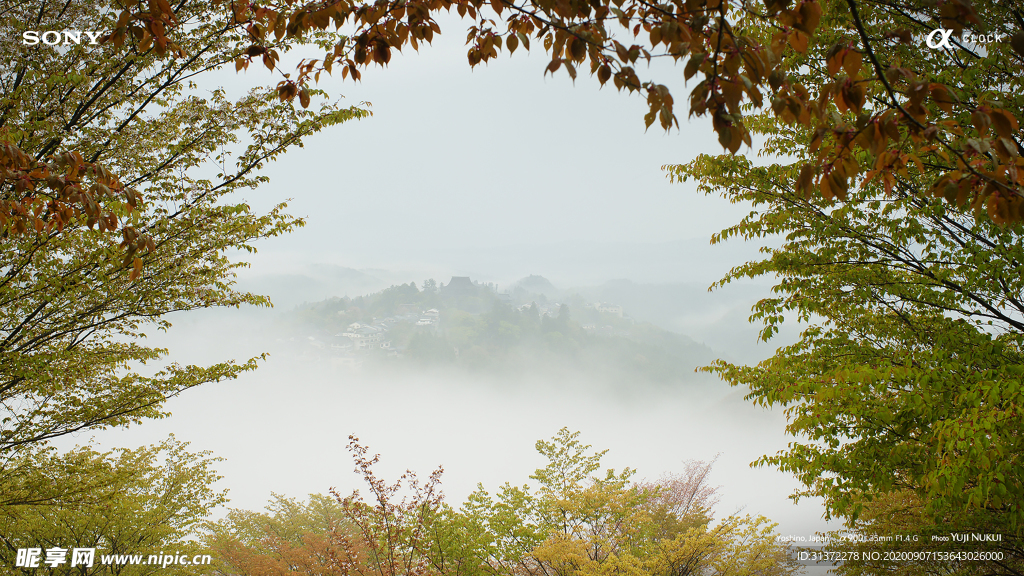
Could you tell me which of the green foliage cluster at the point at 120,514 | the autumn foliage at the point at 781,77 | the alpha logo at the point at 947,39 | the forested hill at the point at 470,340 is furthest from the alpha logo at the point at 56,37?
the forested hill at the point at 470,340

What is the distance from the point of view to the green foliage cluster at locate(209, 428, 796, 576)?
8539mm

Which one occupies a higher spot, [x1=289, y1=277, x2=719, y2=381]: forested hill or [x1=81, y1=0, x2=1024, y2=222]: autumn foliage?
[x1=289, y1=277, x2=719, y2=381]: forested hill

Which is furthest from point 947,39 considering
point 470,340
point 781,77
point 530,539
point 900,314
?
point 470,340

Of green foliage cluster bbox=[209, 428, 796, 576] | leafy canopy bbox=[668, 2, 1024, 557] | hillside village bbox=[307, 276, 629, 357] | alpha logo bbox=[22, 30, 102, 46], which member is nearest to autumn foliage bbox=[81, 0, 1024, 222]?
leafy canopy bbox=[668, 2, 1024, 557]

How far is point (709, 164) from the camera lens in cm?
648

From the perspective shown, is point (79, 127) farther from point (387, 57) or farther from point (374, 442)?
point (374, 442)

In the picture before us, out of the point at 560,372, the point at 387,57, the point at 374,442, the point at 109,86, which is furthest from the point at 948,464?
the point at 560,372

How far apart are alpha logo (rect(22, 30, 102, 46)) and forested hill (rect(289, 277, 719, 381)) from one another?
134 meters

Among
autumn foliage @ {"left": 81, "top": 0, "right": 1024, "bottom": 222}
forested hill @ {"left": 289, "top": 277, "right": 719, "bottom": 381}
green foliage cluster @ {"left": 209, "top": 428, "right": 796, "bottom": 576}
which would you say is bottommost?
green foliage cluster @ {"left": 209, "top": 428, "right": 796, "bottom": 576}

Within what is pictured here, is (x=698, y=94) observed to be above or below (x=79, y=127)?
below

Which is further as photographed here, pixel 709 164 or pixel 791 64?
pixel 709 164

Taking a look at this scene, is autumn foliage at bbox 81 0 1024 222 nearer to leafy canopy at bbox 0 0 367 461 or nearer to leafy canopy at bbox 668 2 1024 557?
leafy canopy at bbox 668 2 1024 557

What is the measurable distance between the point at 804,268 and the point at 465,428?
356ft

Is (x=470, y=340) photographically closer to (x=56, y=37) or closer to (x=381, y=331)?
(x=381, y=331)
